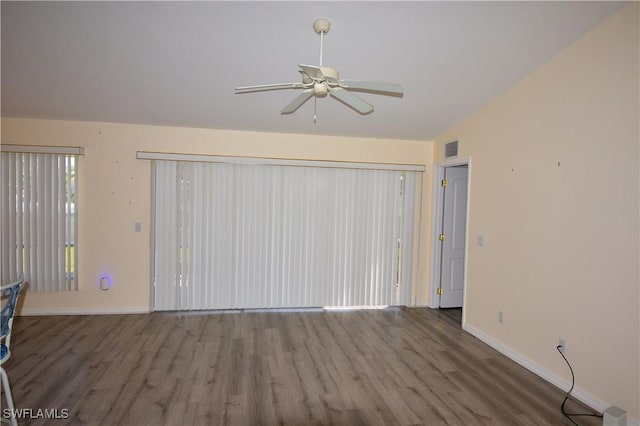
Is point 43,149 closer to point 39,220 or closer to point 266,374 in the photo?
point 39,220

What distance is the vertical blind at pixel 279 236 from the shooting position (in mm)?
4621

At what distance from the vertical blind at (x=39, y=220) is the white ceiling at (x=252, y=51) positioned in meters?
0.62

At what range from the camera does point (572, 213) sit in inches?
115

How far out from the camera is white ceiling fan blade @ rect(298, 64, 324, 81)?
1914 millimetres

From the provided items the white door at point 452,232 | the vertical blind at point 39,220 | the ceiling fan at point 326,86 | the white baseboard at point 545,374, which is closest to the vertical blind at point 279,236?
the white door at point 452,232

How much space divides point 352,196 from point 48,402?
3.80 m

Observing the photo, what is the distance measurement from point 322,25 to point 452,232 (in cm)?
368

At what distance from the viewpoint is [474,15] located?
100 inches

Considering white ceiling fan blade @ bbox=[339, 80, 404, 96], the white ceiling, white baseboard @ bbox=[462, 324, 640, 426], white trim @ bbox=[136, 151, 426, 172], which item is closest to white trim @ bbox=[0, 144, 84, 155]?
the white ceiling

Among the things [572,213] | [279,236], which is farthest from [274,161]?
[572,213]

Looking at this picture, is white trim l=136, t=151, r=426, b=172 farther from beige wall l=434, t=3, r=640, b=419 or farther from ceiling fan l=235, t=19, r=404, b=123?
ceiling fan l=235, t=19, r=404, b=123

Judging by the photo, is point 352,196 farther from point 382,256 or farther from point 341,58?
point 341,58

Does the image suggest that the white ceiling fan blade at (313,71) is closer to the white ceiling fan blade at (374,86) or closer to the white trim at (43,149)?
the white ceiling fan blade at (374,86)

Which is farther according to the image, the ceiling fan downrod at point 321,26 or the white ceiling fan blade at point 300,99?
the ceiling fan downrod at point 321,26
